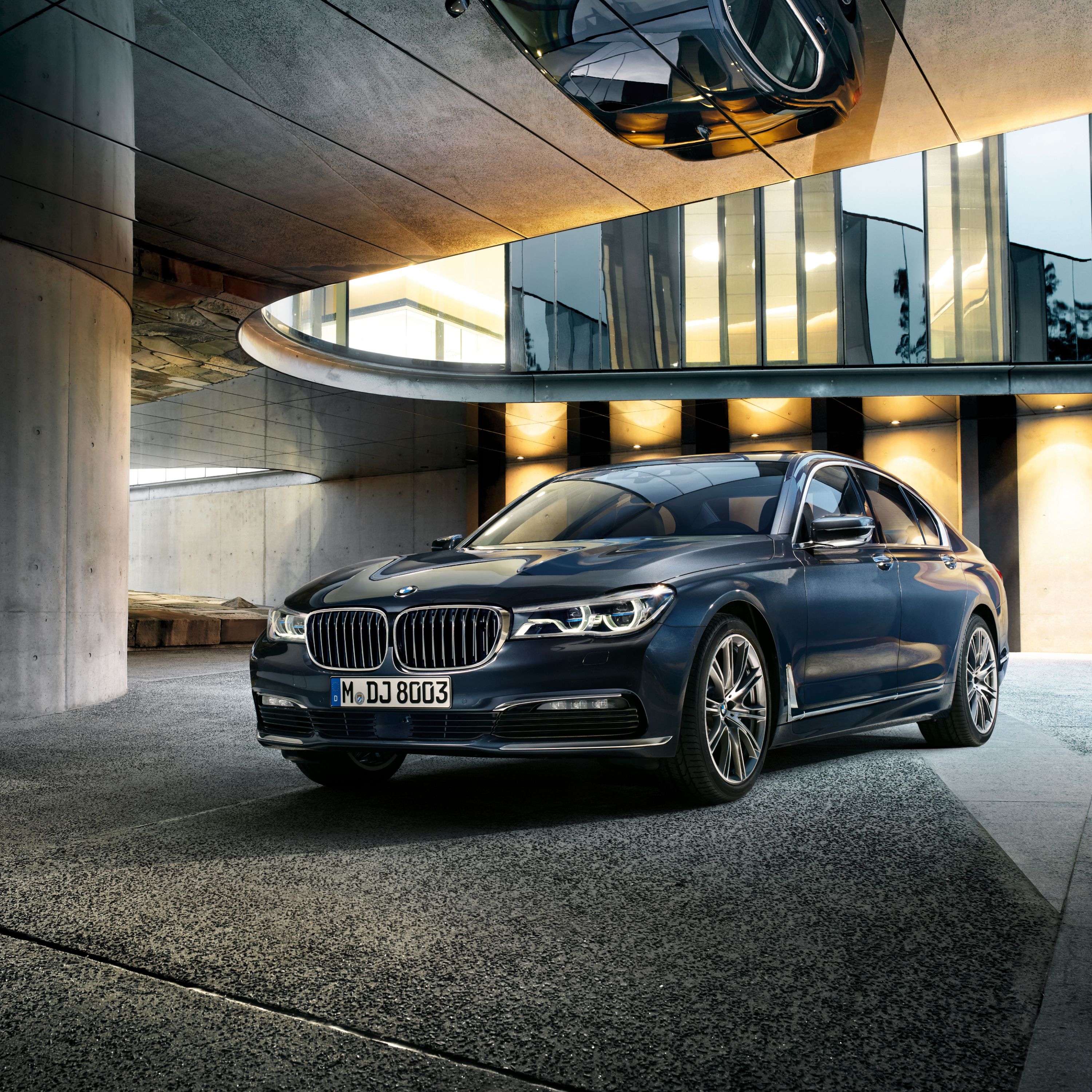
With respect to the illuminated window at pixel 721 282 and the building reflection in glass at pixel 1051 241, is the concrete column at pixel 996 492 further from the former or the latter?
the illuminated window at pixel 721 282

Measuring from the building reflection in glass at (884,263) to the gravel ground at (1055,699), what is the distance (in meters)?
6.02

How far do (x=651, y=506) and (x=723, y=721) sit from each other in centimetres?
138

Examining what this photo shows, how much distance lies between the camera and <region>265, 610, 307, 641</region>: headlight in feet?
16.3

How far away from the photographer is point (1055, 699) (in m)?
10.8

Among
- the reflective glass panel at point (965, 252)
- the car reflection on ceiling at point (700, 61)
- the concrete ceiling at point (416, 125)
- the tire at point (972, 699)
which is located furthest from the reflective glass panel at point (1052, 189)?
the tire at point (972, 699)

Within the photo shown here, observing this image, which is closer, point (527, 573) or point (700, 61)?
point (527, 573)

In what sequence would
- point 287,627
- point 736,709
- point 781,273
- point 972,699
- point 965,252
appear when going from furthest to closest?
point 781,273
point 965,252
point 972,699
point 287,627
point 736,709

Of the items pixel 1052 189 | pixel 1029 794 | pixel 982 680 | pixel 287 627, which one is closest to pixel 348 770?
pixel 287 627

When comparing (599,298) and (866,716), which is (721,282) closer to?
(599,298)

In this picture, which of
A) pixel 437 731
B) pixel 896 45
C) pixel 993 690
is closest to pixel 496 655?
pixel 437 731

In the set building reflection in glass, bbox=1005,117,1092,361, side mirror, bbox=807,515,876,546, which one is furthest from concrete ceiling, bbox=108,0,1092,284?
building reflection in glass, bbox=1005,117,1092,361

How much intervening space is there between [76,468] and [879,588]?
6.31 metres

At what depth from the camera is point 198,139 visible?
8.55m

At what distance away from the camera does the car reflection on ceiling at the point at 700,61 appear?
271 inches
